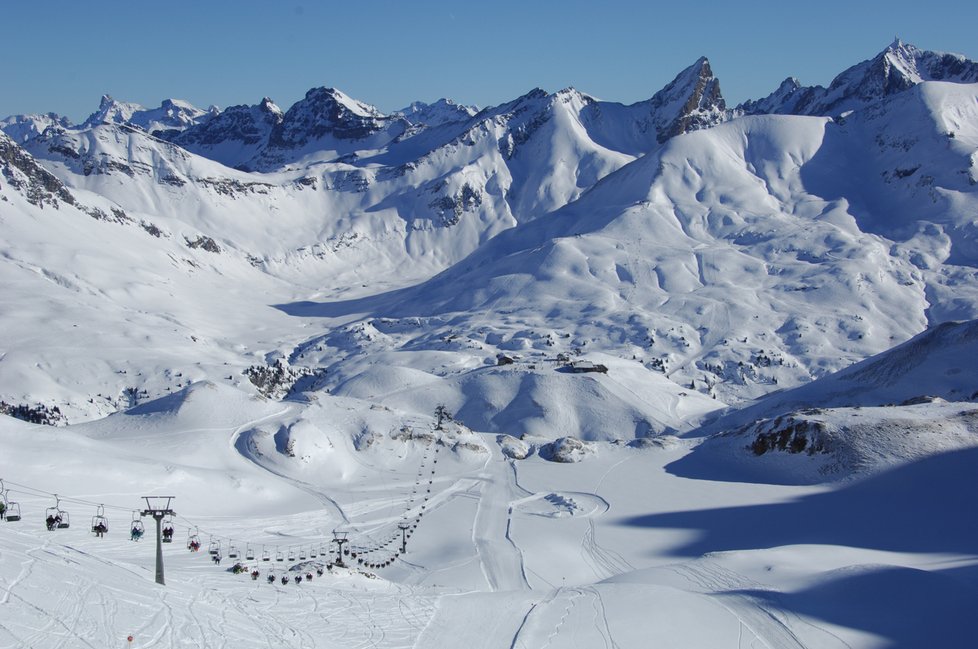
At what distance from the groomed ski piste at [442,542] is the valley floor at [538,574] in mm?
181

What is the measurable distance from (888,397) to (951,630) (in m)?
68.7

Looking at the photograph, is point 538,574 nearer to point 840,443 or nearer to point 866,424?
point 840,443

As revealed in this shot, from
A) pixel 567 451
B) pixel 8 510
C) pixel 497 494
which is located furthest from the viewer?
pixel 567 451

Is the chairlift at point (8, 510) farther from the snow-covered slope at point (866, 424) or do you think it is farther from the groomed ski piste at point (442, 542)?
the snow-covered slope at point (866, 424)

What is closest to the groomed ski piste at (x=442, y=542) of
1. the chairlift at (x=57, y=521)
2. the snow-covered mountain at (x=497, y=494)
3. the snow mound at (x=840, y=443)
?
the snow-covered mountain at (x=497, y=494)

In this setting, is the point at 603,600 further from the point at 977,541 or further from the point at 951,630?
the point at 977,541

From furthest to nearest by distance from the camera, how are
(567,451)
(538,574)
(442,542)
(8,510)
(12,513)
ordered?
(567,451), (442,542), (538,574), (12,513), (8,510)

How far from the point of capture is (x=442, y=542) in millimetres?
59750

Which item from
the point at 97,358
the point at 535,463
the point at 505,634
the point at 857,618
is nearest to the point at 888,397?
the point at 535,463

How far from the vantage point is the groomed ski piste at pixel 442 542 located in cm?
3262

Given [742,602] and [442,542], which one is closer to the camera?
[742,602]

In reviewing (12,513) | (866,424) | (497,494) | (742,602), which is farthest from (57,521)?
(866,424)

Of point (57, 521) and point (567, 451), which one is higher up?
point (57, 521)

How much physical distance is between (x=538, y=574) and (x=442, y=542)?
10720 millimetres
